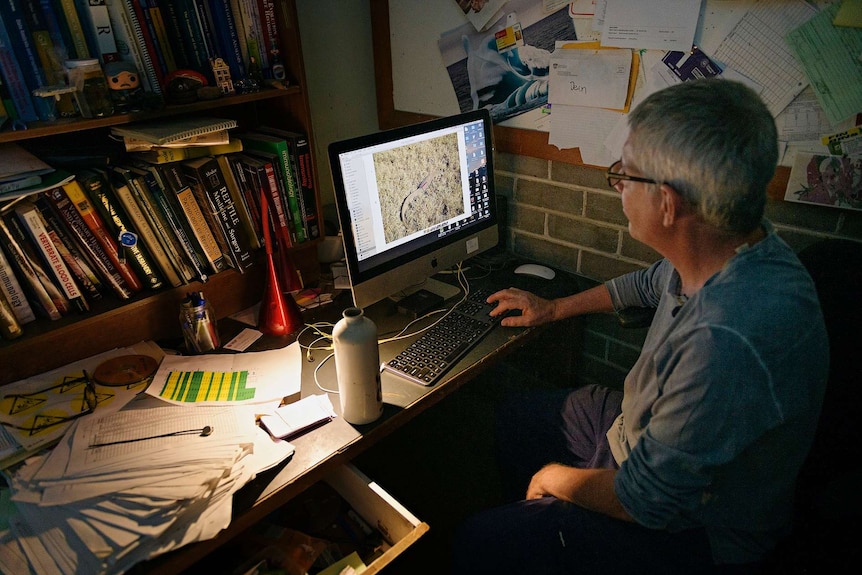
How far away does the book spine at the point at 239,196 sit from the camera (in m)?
1.52

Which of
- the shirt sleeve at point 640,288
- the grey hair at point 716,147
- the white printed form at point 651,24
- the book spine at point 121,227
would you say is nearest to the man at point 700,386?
the grey hair at point 716,147

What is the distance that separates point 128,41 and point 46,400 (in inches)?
33.2

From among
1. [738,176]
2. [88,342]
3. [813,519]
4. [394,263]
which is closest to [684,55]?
[738,176]

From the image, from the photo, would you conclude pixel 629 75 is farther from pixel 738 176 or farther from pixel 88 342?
pixel 88 342

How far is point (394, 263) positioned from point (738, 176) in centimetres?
87

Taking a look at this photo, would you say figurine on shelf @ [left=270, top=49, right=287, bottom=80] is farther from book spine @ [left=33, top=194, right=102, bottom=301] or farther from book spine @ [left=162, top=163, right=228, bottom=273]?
book spine @ [left=33, top=194, right=102, bottom=301]

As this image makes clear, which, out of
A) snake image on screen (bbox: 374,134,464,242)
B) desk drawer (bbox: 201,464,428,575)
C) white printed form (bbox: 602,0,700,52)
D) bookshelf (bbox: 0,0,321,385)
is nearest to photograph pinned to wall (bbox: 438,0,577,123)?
white printed form (bbox: 602,0,700,52)

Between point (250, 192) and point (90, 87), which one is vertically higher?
point (90, 87)

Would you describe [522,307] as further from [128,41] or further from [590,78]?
[128,41]

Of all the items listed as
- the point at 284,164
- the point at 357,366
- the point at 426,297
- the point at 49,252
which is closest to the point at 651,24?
the point at 426,297

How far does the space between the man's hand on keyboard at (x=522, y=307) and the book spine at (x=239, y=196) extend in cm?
71

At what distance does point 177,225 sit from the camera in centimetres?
145

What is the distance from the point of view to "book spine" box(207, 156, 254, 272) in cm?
148

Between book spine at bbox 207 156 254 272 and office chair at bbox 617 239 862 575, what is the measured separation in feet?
4.51
